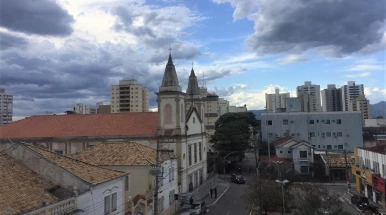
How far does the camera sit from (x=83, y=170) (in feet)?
66.1

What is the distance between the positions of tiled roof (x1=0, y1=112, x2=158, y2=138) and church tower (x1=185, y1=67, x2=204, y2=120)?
9806mm

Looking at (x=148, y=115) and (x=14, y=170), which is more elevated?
(x=148, y=115)

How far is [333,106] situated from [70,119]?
3965 inches

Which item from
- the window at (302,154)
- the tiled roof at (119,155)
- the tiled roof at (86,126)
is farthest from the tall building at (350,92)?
the tiled roof at (119,155)

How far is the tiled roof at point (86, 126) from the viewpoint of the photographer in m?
42.8

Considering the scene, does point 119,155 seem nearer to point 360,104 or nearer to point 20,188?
point 20,188

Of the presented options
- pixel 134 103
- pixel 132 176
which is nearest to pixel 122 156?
pixel 132 176

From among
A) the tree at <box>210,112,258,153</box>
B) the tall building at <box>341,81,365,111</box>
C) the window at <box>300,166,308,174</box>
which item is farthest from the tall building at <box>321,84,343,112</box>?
the window at <box>300,166,308,174</box>

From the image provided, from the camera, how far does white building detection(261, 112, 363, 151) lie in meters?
61.2

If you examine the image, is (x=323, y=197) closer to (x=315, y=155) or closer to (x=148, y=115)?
(x=148, y=115)

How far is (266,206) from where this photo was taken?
3094cm

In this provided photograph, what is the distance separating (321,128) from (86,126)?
4111 centimetres

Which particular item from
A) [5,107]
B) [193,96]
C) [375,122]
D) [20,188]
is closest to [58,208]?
[20,188]

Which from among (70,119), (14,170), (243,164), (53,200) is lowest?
(243,164)
